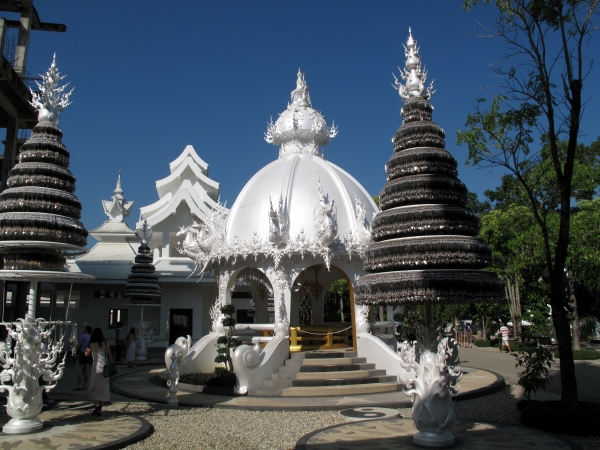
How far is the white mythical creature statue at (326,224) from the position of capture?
14.5m

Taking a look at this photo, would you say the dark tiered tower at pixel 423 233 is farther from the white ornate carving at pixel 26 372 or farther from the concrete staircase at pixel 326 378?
the white ornate carving at pixel 26 372

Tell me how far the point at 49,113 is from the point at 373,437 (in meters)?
9.44

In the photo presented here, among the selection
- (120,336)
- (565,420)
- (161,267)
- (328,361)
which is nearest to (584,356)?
(328,361)

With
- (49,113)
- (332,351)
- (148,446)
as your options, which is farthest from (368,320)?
(49,113)

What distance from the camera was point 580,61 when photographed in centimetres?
959

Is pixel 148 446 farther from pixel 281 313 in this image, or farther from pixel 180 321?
pixel 180 321

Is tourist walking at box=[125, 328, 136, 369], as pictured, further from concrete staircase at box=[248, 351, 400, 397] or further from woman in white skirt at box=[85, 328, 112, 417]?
woman in white skirt at box=[85, 328, 112, 417]

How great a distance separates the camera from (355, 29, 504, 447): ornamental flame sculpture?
774 cm

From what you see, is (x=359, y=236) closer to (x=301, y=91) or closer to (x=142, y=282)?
(x=301, y=91)

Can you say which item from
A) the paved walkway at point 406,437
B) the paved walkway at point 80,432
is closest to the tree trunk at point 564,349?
the paved walkway at point 406,437

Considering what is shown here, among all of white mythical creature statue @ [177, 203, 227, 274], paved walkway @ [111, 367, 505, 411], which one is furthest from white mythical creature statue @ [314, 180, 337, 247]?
paved walkway @ [111, 367, 505, 411]

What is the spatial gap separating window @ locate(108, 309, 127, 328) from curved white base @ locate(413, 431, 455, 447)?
20.6 metres

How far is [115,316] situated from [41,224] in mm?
16538

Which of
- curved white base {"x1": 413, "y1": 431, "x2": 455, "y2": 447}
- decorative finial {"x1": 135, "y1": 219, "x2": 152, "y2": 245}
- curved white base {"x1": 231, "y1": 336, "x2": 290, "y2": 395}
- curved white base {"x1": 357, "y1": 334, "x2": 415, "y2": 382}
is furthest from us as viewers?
decorative finial {"x1": 135, "y1": 219, "x2": 152, "y2": 245}
